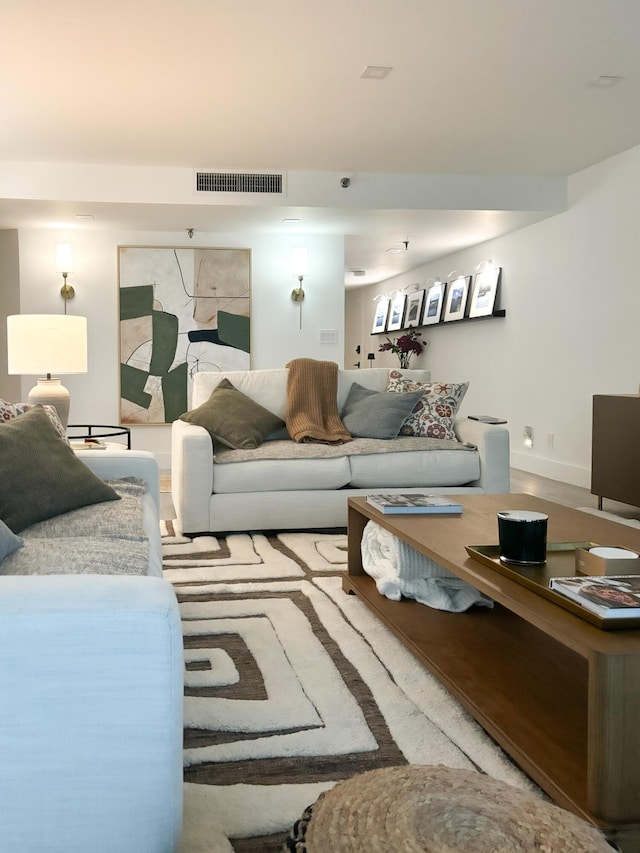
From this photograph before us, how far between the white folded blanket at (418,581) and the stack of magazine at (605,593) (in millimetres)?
778

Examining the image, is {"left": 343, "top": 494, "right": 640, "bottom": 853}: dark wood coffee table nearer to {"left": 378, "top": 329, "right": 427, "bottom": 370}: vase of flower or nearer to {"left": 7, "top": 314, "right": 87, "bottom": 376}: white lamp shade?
{"left": 7, "top": 314, "right": 87, "bottom": 376}: white lamp shade

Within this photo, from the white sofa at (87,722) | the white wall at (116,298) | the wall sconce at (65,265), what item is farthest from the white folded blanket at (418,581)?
the wall sconce at (65,265)

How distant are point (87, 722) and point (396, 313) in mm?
9317

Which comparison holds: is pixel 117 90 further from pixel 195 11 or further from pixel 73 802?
pixel 73 802

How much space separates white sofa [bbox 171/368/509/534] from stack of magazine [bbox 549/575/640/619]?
7.93 ft

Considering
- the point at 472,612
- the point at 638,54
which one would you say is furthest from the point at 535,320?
the point at 472,612

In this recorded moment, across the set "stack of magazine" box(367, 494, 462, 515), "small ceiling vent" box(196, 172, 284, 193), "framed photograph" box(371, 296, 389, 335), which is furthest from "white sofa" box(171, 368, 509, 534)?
"framed photograph" box(371, 296, 389, 335)

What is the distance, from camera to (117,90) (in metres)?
4.21

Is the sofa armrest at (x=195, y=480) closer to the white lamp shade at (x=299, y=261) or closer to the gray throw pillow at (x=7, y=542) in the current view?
the gray throw pillow at (x=7, y=542)

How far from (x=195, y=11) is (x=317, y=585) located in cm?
246

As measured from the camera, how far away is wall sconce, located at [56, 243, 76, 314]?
653 centimetres

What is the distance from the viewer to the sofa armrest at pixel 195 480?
151 inches

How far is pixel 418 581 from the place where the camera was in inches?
98.3

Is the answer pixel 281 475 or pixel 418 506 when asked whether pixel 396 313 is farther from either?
pixel 418 506
